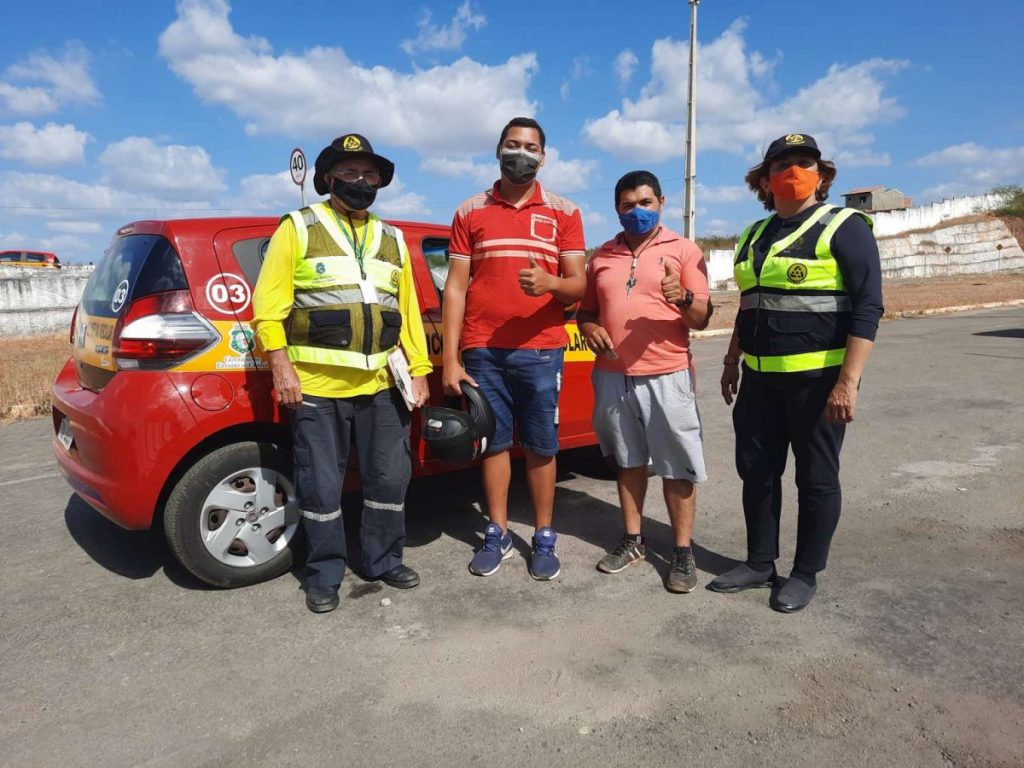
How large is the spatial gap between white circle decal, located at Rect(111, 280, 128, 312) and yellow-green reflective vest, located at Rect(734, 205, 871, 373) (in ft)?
8.97

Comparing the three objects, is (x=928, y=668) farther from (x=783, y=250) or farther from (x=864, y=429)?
(x=864, y=429)

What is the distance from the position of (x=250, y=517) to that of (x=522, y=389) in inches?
54.2

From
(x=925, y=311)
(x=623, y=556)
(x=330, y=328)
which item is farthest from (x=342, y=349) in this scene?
(x=925, y=311)

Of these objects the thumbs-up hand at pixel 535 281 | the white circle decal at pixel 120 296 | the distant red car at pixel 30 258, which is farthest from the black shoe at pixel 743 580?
the distant red car at pixel 30 258

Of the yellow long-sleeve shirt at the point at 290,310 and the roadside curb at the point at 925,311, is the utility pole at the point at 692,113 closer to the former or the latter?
the roadside curb at the point at 925,311

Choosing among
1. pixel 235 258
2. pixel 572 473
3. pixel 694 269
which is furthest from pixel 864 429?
pixel 235 258

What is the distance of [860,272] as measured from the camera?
9.26 ft

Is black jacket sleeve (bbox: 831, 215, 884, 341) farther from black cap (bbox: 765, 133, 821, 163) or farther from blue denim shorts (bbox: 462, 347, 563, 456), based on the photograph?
blue denim shorts (bbox: 462, 347, 563, 456)

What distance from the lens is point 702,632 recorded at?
9.45 ft

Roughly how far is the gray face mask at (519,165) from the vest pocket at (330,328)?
0.97 metres

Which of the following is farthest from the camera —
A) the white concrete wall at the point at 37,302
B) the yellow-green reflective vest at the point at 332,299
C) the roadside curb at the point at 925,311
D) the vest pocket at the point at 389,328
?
the white concrete wall at the point at 37,302

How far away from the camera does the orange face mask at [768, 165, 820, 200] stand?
2971 millimetres

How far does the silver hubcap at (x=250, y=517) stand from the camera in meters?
3.19

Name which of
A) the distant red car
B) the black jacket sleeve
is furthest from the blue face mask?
the distant red car
